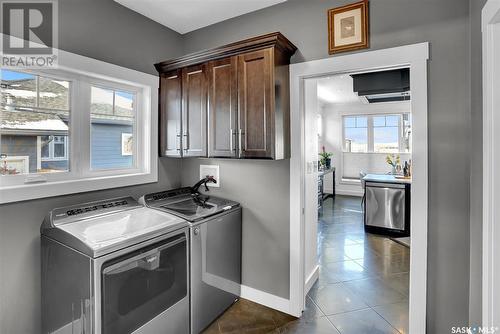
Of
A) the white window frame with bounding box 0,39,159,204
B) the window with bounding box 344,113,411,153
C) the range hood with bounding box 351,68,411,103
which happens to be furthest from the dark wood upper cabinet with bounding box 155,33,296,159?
the window with bounding box 344,113,411,153

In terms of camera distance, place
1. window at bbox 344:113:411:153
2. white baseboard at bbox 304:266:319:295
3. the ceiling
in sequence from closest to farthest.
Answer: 1. the ceiling
2. white baseboard at bbox 304:266:319:295
3. window at bbox 344:113:411:153

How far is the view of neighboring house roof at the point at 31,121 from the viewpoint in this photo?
69.9 inches

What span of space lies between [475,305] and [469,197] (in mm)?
611

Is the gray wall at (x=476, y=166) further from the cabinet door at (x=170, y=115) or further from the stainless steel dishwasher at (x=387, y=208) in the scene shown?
the stainless steel dishwasher at (x=387, y=208)

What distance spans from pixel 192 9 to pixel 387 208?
12.7ft

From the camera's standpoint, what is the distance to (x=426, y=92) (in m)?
1.70

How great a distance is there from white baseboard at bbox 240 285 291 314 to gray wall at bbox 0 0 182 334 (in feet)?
4.46

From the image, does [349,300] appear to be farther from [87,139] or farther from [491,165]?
[87,139]

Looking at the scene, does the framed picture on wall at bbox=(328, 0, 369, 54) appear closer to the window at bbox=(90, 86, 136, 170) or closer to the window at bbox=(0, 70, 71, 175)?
the window at bbox=(90, 86, 136, 170)

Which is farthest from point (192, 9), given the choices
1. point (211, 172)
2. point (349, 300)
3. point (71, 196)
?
point (349, 300)

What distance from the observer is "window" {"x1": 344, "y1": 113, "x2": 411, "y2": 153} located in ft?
22.1

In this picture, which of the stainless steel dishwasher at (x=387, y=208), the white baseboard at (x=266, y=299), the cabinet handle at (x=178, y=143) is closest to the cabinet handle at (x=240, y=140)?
the cabinet handle at (x=178, y=143)

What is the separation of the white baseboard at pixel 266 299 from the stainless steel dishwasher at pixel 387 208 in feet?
8.60

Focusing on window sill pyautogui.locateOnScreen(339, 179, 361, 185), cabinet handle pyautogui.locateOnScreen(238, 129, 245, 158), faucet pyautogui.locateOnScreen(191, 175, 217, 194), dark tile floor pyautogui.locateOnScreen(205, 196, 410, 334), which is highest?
cabinet handle pyautogui.locateOnScreen(238, 129, 245, 158)
